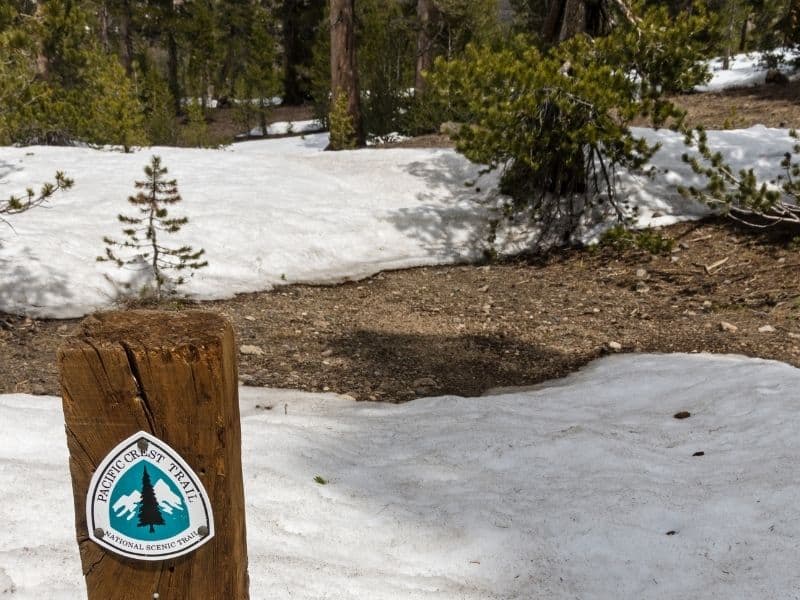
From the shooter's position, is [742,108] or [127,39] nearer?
[742,108]

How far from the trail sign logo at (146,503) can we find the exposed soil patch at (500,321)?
139 inches

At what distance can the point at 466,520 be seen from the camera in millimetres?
3068

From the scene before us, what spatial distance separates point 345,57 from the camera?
42.8ft

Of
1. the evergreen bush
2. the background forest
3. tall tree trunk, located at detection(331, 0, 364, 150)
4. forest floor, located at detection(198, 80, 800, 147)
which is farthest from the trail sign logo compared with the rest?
tall tree trunk, located at detection(331, 0, 364, 150)

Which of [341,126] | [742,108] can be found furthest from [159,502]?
[742,108]

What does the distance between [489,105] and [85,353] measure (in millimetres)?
6185

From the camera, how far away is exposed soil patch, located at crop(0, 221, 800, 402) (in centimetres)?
518

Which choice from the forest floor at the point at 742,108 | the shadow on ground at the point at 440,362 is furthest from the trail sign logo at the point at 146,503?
the forest floor at the point at 742,108

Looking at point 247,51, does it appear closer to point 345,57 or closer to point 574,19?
point 345,57

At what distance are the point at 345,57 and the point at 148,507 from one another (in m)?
12.9

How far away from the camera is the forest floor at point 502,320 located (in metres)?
5.18

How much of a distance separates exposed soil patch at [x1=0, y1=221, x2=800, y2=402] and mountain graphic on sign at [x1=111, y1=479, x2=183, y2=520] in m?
3.56

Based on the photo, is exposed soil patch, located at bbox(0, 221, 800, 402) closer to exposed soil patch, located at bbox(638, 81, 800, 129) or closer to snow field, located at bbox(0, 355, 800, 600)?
snow field, located at bbox(0, 355, 800, 600)

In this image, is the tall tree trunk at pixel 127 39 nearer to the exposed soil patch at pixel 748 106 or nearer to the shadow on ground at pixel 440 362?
the exposed soil patch at pixel 748 106
